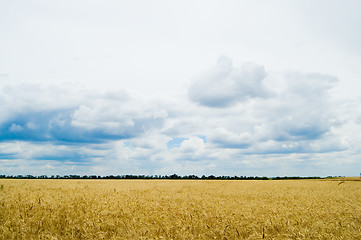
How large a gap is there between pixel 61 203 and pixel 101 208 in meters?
2.09

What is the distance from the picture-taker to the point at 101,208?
30.6ft

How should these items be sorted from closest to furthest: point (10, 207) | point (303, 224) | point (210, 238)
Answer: point (210, 238)
point (303, 224)
point (10, 207)

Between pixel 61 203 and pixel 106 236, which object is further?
pixel 61 203

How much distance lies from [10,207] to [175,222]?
21.6 feet

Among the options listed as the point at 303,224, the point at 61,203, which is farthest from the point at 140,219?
the point at 303,224

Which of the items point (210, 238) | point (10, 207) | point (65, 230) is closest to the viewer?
point (210, 238)

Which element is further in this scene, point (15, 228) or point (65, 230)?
point (65, 230)

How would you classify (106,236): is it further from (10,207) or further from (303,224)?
(303,224)

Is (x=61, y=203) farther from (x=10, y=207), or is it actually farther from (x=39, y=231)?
(x=39, y=231)

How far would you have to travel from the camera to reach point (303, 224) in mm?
7781

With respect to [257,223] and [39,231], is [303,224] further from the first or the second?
[39,231]

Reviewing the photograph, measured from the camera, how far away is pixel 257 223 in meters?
7.68

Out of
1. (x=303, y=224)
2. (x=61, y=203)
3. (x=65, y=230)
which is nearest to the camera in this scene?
(x=65, y=230)

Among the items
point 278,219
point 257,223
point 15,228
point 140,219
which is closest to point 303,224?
point 278,219
